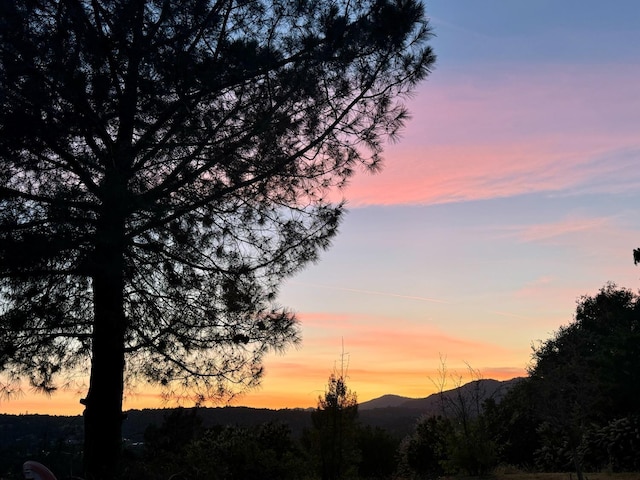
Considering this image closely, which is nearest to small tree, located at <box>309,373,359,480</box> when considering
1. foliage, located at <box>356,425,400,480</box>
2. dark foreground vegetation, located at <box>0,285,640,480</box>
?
dark foreground vegetation, located at <box>0,285,640,480</box>

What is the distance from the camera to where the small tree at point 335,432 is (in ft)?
44.7

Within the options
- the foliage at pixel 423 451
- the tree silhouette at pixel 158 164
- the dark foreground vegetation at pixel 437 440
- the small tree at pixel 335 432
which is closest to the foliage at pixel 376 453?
the dark foreground vegetation at pixel 437 440

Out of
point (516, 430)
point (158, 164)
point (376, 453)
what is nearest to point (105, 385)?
point (158, 164)

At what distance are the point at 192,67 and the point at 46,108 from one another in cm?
210

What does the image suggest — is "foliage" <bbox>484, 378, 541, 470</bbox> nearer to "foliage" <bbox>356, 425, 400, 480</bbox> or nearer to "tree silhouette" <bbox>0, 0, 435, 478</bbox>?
"foliage" <bbox>356, 425, 400, 480</bbox>

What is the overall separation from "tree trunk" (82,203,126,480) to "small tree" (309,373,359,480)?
498 centimetres

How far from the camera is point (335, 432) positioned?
1367 cm

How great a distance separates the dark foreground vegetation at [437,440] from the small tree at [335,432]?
0.07ft

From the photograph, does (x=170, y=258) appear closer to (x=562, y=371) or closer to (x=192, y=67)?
(x=192, y=67)

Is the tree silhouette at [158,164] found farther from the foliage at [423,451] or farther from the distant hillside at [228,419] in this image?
the foliage at [423,451]

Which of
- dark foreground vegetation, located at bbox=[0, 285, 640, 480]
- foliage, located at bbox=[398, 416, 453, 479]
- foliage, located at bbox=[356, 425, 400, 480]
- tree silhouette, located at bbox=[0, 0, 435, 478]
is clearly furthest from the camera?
foliage, located at bbox=[398, 416, 453, 479]

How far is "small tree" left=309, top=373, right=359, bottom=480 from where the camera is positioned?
537 inches

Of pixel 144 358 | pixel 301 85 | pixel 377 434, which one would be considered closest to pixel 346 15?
pixel 301 85

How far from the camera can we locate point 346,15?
10703 millimetres
